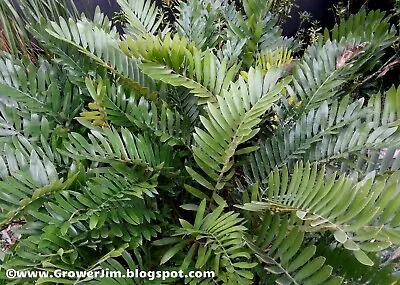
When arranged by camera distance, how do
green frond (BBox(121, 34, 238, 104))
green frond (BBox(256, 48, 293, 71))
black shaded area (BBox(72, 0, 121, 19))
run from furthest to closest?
black shaded area (BBox(72, 0, 121, 19))
green frond (BBox(256, 48, 293, 71))
green frond (BBox(121, 34, 238, 104))

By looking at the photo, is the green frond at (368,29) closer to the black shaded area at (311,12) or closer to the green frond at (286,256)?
Answer: the green frond at (286,256)

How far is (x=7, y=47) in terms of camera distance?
125cm

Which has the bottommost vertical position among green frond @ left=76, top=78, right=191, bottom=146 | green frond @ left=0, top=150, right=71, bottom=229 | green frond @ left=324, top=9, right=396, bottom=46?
green frond @ left=0, top=150, right=71, bottom=229

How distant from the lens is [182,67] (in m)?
0.88

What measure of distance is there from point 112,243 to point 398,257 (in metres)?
0.56

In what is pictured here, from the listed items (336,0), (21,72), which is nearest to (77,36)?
(21,72)

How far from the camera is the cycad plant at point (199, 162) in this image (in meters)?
0.70

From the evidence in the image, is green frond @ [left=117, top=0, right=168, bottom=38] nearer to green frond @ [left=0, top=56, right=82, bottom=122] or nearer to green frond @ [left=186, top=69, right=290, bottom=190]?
green frond @ [left=0, top=56, right=82, bottom=122]

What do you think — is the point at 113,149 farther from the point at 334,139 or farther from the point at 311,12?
the point at 311,12

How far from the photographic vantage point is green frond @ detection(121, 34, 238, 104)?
853 mm

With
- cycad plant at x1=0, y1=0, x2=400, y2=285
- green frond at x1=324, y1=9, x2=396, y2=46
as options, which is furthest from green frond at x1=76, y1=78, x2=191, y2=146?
green frond at x1=324, y1=9, x2=396, y2=46

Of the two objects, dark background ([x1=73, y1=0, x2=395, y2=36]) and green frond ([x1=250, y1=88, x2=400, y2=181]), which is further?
dark background ([x1=73, y1=0, x2=395, y2=36])

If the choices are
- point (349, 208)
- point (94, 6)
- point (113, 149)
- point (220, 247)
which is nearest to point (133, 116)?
point (113, 149)

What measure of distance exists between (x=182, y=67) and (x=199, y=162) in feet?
0.73
